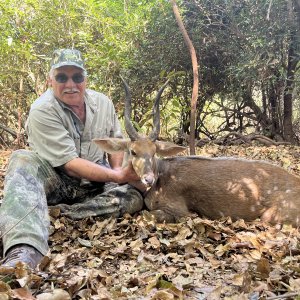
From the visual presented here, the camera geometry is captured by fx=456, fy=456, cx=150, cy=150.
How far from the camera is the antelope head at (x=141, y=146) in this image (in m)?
5.05

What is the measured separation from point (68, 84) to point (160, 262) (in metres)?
2.45

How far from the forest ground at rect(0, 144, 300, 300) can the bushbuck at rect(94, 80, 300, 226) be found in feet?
0.59

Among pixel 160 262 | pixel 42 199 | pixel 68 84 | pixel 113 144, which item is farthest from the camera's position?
pixel 113 144

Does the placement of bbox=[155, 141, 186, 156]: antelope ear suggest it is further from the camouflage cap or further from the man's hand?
the camouflage cap

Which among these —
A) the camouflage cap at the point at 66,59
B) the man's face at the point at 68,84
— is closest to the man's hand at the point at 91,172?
the man's face at the point at 68,84

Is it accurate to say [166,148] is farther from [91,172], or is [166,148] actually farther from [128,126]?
[91,172]

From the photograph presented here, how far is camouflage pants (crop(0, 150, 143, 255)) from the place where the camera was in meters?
3.57

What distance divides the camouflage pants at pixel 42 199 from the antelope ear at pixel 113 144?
426 millimetres

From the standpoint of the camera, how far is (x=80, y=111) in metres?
5.33

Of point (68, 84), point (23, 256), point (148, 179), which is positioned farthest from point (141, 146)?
point (23, 256)

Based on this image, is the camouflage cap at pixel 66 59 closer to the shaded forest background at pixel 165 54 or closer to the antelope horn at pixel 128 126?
the antelope horn at pixel 128 126

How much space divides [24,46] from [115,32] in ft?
8.53

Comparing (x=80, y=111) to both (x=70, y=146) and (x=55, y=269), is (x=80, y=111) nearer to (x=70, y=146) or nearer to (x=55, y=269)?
(x=70, y=146)

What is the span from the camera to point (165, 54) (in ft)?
39.3
